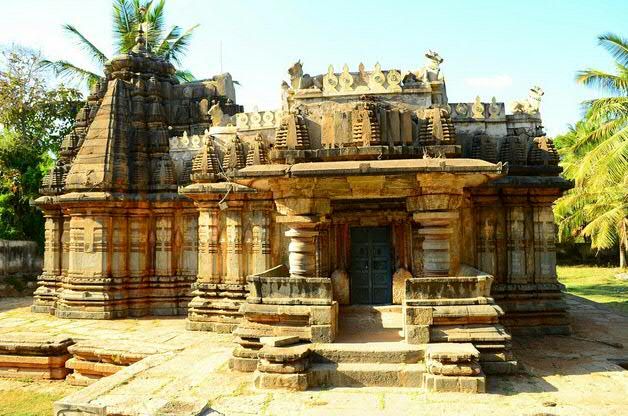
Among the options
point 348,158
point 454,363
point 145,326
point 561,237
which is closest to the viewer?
point 454,363

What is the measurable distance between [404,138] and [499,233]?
3.58 m

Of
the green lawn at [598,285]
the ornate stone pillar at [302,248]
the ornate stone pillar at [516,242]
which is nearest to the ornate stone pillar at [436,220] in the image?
the ornate stone pillar at [302,248]

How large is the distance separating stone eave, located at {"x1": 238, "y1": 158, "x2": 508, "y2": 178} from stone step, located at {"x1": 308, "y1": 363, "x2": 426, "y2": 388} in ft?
8.96

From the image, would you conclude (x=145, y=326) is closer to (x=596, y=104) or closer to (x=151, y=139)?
(x=151, y=139)

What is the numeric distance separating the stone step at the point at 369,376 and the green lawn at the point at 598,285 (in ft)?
32.9

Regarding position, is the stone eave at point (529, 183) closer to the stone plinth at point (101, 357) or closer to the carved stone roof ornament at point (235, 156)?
the carved stone roof ornament at point (235, 156)

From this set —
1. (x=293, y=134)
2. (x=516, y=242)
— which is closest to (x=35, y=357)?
(x=293, y=134)

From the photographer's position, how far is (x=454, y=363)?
265 inches

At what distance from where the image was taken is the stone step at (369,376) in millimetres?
6988

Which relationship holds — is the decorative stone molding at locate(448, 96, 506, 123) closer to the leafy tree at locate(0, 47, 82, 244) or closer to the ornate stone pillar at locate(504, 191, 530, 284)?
the ornate stone pillar at locate(504, 191, 530, 284)

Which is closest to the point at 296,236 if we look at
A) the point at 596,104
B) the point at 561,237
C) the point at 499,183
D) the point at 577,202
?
the point at 499,183

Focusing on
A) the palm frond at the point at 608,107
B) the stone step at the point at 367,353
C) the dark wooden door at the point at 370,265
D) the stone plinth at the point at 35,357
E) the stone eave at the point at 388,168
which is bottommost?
the stone plinth at the point at 35,357

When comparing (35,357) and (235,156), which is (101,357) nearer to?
(35,357)

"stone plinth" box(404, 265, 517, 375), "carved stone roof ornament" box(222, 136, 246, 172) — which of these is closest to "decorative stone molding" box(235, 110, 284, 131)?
"carved stone roof ornament" box(222, 136, 246, 172)
